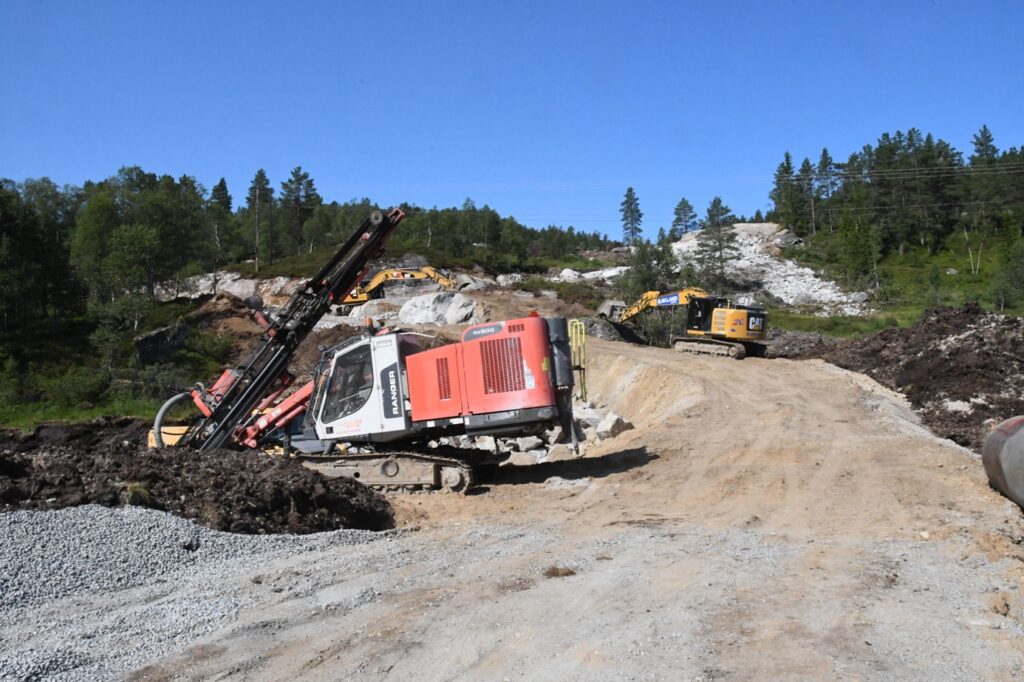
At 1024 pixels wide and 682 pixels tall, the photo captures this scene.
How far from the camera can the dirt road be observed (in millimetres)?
5766

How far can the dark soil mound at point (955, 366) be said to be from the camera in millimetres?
18656

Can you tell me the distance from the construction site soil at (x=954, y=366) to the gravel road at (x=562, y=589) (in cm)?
603

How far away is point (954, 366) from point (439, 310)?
25.9 meters

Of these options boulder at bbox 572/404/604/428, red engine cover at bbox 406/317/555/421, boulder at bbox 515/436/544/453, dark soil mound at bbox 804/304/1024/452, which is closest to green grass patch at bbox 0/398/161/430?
boulder at bbox 572/404/604/428

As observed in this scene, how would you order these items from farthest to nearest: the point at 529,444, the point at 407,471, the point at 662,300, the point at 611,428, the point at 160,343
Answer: the point at 160,343 → the point at 662,300 → the point at 611,428 → the point at 529,444 → the point at 407,471

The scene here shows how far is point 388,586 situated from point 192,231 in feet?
186

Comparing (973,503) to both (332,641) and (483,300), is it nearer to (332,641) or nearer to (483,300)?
(332,641)

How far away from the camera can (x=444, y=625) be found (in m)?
6.58

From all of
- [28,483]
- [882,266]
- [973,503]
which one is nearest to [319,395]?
[28,483]

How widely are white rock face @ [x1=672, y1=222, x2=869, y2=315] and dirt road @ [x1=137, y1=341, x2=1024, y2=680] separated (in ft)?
172

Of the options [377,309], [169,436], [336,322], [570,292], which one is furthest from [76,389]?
[570,292]

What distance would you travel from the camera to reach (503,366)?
12875mm

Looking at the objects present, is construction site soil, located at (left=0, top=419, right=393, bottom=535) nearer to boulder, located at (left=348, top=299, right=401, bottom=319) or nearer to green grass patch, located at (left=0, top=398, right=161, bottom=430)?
green grass patch, located at (left=0, top=398, right=161, bottom=430)

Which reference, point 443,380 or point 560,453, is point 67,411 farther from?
point 443,380
